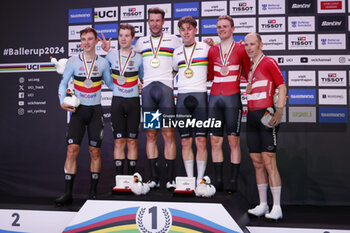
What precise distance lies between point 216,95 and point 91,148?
141cm

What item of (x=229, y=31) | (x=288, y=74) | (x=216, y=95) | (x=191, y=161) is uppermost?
(x=229, y=31)

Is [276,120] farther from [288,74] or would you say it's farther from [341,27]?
[341,27]

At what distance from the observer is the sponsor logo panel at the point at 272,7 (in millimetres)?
4262

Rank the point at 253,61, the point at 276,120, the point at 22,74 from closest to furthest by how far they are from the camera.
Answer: the point at 276,120
the point at 253,61
the point at 22,74

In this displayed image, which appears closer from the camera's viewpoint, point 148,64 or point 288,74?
point 148,64

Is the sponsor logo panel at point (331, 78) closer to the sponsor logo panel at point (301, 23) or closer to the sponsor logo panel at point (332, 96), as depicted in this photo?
the sponsor logo panel at point (332, 96)

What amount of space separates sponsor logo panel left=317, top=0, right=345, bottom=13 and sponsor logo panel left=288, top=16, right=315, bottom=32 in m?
0.16

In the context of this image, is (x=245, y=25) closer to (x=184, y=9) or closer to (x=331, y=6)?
(x=184, y=9)

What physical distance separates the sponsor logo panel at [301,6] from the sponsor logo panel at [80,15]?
A: 8.99 ft

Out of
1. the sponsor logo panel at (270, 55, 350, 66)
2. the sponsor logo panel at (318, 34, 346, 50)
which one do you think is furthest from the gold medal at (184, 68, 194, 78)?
the sponsor logo panel at (318, 34, 346, 50)

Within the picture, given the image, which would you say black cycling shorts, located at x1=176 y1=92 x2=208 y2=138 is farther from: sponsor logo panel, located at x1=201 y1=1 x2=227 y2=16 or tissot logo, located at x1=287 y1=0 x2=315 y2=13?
tissot logo, located at x1=287 y1=0 x2=315 y2=13

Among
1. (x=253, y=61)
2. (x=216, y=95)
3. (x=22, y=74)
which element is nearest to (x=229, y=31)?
(x=253, y=61)

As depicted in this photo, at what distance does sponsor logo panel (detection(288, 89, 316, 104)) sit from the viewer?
4.20m

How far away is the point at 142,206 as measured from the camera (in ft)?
8.82
